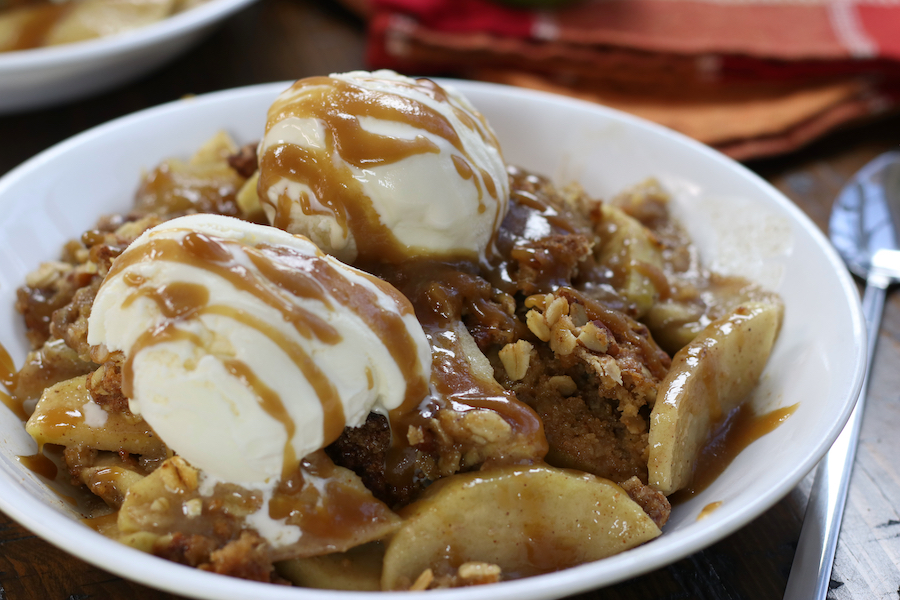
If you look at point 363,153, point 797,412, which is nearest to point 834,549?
point 797,412

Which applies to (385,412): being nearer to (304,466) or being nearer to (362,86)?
(304,466)

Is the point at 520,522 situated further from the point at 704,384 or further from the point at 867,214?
the point at 867,214

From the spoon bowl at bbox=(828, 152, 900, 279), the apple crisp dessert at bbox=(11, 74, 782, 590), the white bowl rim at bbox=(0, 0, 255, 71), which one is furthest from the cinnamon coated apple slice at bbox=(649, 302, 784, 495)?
the white bowl rim at bbox=(0, 0, 255, 71)

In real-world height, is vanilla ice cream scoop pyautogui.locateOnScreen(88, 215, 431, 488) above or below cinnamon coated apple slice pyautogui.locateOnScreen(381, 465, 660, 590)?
above

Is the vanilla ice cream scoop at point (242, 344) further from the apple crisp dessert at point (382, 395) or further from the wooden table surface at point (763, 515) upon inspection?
the wooden table surface at point (763, 515)

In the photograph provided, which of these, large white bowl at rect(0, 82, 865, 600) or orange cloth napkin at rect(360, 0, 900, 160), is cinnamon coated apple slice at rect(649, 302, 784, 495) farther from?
orange cloth napkin at rect(360, 0, 900, 160)

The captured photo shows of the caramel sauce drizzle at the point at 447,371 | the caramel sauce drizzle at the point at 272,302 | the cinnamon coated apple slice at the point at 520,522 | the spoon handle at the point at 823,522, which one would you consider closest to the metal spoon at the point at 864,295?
the spoon handle at the point at 823,522
